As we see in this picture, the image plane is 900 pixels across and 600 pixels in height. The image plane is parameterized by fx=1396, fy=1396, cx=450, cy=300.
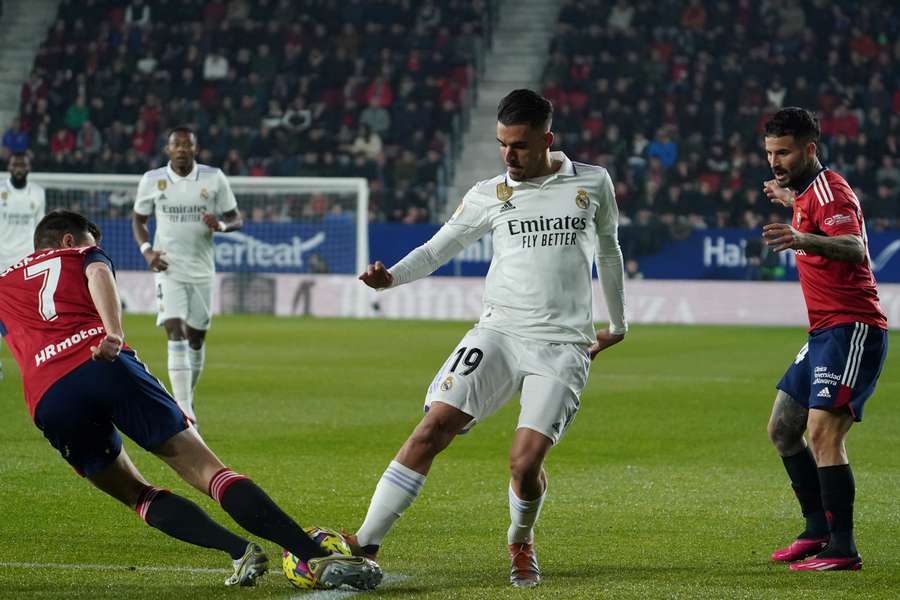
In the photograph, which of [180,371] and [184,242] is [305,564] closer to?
[180,371]

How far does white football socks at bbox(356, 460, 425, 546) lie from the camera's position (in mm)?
5648

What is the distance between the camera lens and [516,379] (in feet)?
19.3

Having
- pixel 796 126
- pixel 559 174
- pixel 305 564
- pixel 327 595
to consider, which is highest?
pixel 796 126

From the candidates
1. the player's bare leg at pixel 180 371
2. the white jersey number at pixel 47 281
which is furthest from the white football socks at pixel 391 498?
the player's bare leg at pixel 180 371

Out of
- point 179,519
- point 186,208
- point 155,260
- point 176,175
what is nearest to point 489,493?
point 179,519

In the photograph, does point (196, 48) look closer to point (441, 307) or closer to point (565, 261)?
point (441, 307)

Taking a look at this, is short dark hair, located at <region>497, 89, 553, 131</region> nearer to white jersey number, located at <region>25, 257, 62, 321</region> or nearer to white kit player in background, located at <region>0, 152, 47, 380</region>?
white jersey number, located at <region>25, 257, 62, 321</region>

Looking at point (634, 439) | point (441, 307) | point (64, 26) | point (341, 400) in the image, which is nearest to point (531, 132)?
point (634, 439)

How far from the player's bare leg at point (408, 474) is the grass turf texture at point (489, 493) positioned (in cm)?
25

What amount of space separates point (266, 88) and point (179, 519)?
28.4 meters

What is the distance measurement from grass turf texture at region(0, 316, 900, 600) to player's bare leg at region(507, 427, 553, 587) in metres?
0.09

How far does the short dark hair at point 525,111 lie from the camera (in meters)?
5.83

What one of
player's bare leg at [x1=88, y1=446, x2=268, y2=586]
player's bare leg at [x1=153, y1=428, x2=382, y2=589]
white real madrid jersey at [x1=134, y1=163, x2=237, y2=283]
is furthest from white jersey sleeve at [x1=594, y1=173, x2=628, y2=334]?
white real madrid jersey at [x1=134, y1=163, x2=237, y2=283]

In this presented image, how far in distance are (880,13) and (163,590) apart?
98.7 feet
